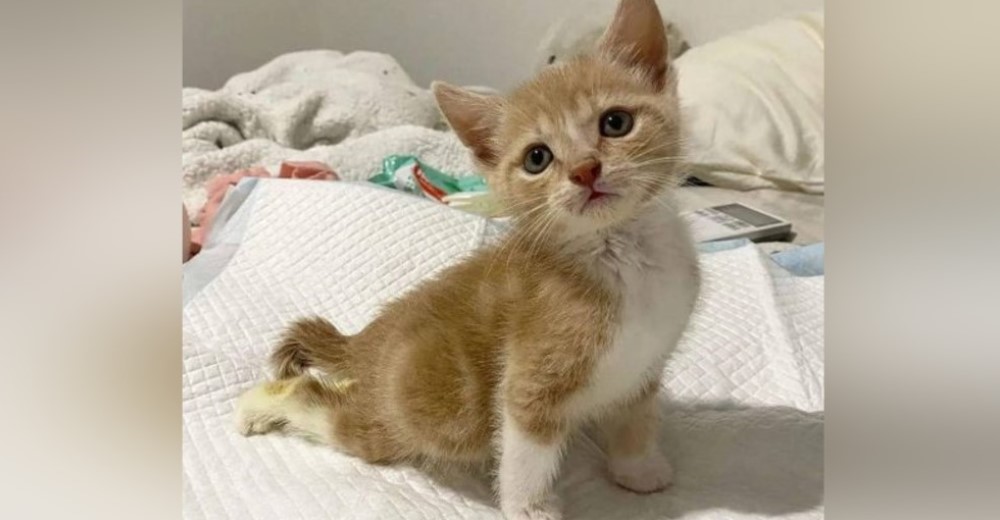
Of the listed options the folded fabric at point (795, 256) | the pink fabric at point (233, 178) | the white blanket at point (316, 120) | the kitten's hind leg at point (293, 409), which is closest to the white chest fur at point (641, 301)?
the kitten's hind leg at point (293, 409)

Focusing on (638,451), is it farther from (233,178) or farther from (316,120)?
(316,120)

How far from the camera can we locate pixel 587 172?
2.02 feet

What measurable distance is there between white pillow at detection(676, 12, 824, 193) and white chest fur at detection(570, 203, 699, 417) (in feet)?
3.20

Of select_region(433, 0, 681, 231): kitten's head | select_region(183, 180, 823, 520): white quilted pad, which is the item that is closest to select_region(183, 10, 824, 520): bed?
select_region(183, 180, 823, 520): white quilted pad

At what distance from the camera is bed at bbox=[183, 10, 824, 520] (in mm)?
726

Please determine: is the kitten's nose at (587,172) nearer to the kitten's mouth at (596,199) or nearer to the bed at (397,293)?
the kitten's mouth at (596,199)

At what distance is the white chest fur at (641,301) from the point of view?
66 cm

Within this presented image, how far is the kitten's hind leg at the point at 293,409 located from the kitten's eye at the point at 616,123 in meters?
0.37

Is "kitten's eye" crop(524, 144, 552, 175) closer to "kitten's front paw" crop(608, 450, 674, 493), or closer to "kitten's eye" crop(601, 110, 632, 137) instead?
"kitten's eye" crop(601, 110, 632, 137)

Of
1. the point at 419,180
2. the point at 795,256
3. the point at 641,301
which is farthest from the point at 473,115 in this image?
the point at 419,180

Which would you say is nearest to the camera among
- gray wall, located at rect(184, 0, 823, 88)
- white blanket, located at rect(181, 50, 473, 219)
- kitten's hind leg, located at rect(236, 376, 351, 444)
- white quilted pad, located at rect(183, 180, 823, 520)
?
white quilted pad, located at rect(183, 180, 823, 520)

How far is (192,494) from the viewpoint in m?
0.70
